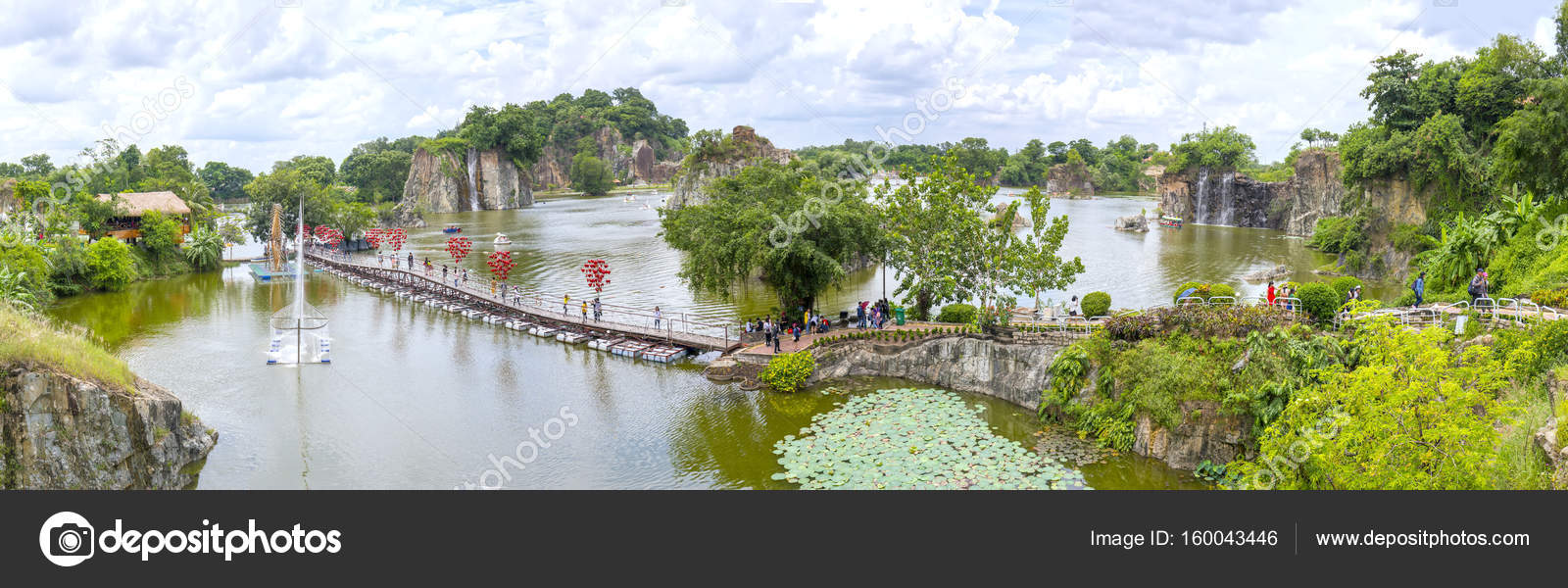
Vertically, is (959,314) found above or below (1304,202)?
below

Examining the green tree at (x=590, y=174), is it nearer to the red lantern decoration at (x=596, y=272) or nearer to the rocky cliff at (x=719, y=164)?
the rocky cliff at (x=719, y=164)

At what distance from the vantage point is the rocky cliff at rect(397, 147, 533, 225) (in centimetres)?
12875

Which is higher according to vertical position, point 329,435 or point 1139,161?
point 1139,161

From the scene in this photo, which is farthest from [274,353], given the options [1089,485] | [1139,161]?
[1139,161]

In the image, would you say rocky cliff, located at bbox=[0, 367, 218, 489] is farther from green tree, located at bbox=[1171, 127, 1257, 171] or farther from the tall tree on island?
green tree, located at bbox=[1171, 127, 1257, 171]

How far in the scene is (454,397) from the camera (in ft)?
101

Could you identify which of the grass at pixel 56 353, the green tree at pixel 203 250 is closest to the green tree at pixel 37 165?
the green tree at pixel 203 250

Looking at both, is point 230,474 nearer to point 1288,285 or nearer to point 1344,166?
point 1288,285

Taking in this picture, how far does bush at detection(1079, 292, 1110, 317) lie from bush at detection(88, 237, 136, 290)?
175 feet

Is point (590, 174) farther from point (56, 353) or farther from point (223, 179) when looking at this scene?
point (56, 353)

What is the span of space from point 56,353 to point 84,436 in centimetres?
202

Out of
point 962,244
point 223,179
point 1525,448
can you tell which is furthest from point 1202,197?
point 223,179

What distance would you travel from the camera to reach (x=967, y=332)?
30.5 metres

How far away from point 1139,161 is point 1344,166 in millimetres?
126067
